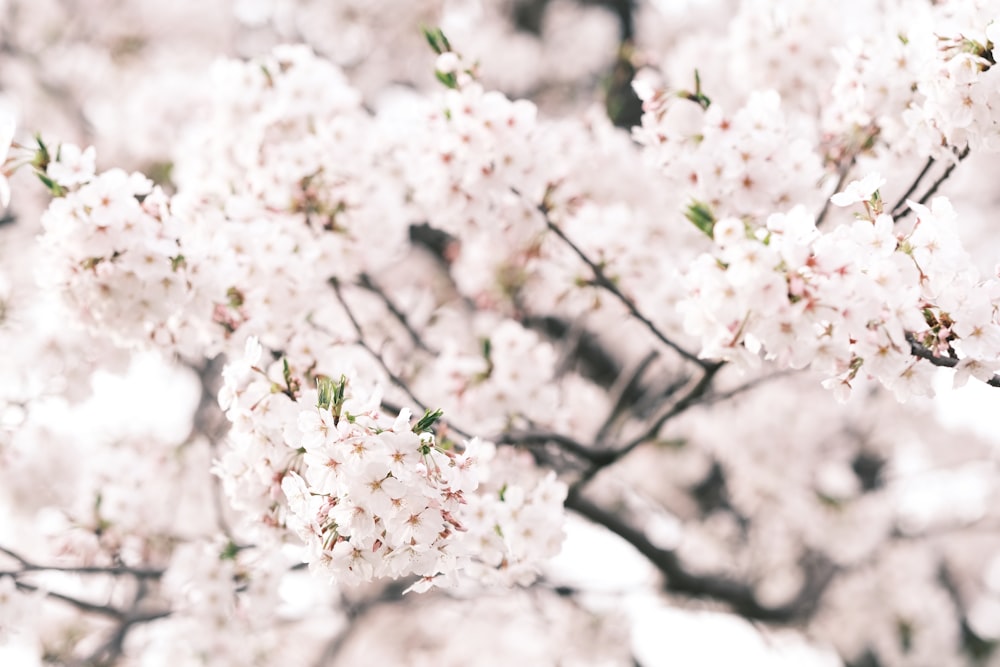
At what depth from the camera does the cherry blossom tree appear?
71.4 inches

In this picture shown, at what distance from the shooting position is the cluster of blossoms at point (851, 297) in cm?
167

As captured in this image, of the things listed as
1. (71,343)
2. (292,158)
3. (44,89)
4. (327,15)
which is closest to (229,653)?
(71,343)

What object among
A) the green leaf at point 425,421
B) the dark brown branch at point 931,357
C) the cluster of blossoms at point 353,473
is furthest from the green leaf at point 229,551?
the dark brown branch at point 931,357

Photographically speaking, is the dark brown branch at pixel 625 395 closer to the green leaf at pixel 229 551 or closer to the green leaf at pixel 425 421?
the green leaf at pixel 229 551

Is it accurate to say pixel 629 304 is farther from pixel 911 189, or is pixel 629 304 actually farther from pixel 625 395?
pixel 625 395

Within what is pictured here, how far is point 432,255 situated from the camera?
717 cm

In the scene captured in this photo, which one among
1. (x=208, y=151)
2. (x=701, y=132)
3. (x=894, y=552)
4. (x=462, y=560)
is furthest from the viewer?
(x=894, y=552)

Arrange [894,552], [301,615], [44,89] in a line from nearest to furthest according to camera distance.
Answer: [301,615]
[44,89]
[894,552]

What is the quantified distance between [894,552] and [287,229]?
267 inches

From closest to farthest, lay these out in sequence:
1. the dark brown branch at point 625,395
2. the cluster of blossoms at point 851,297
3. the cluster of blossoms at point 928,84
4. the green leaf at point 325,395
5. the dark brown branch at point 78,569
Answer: the cluster of blossoms at point 851,297 < the green leaf at point 325,395 < the cluster of blossoms at point 928,84 < the dark brown branch at point 78,569 < the dark brown branch at point 625,395

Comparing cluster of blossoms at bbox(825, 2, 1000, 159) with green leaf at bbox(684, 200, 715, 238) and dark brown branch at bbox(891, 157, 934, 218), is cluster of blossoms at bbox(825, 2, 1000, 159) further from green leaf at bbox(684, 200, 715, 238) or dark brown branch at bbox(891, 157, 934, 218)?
green leaf at bbox(684, 200, 715, 238)

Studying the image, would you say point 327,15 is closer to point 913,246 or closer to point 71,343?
point 71,343

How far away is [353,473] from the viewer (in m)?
1.70

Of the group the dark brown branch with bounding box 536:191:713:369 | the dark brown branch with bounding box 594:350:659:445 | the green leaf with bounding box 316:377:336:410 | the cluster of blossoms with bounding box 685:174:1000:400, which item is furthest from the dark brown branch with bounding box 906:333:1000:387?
the dark brown branch with bounding box 594:350:659:445
